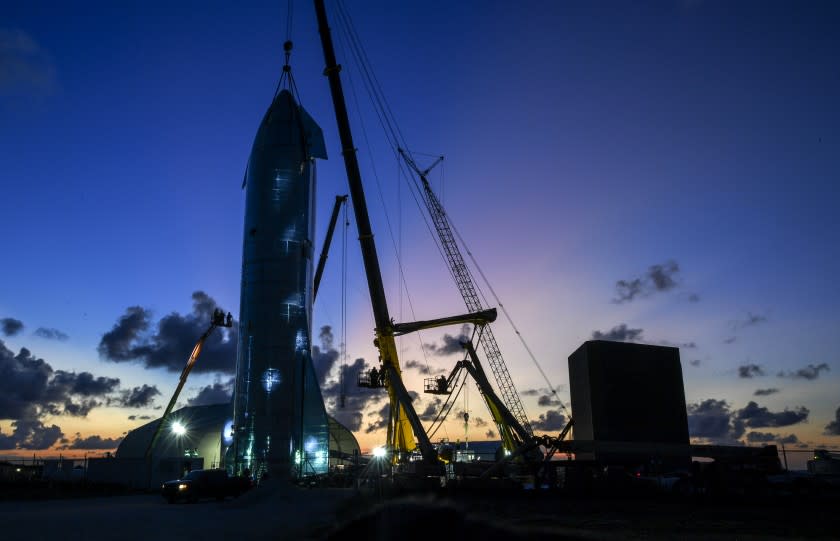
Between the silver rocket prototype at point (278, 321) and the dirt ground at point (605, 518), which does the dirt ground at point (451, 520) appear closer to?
the dirt ground at point (605, 518)

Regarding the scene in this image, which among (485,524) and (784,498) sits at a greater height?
(485,524)

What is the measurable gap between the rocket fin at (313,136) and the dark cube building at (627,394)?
97.6 feet

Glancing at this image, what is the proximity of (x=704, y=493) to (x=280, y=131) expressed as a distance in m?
42.7

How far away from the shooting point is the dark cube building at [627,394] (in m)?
38.0

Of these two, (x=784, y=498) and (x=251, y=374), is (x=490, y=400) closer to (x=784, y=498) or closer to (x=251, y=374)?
(x=251, y=374)

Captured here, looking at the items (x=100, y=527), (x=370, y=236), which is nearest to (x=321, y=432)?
(x=370, y=236)

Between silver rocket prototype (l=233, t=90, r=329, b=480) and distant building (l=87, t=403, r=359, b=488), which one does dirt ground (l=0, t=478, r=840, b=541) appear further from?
distant building (l=87, t=403, r=359, b=488)

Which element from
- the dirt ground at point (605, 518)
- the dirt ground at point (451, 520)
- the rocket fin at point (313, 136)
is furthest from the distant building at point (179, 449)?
the dirt ground at point (605, 518)

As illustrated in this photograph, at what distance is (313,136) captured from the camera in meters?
55.2

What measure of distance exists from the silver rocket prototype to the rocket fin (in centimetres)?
96

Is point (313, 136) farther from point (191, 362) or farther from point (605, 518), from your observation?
point (605, 518)

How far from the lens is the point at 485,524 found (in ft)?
20.4

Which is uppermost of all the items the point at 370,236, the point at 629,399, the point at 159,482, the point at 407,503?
the point at 370,236

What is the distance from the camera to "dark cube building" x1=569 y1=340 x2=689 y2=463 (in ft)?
125
